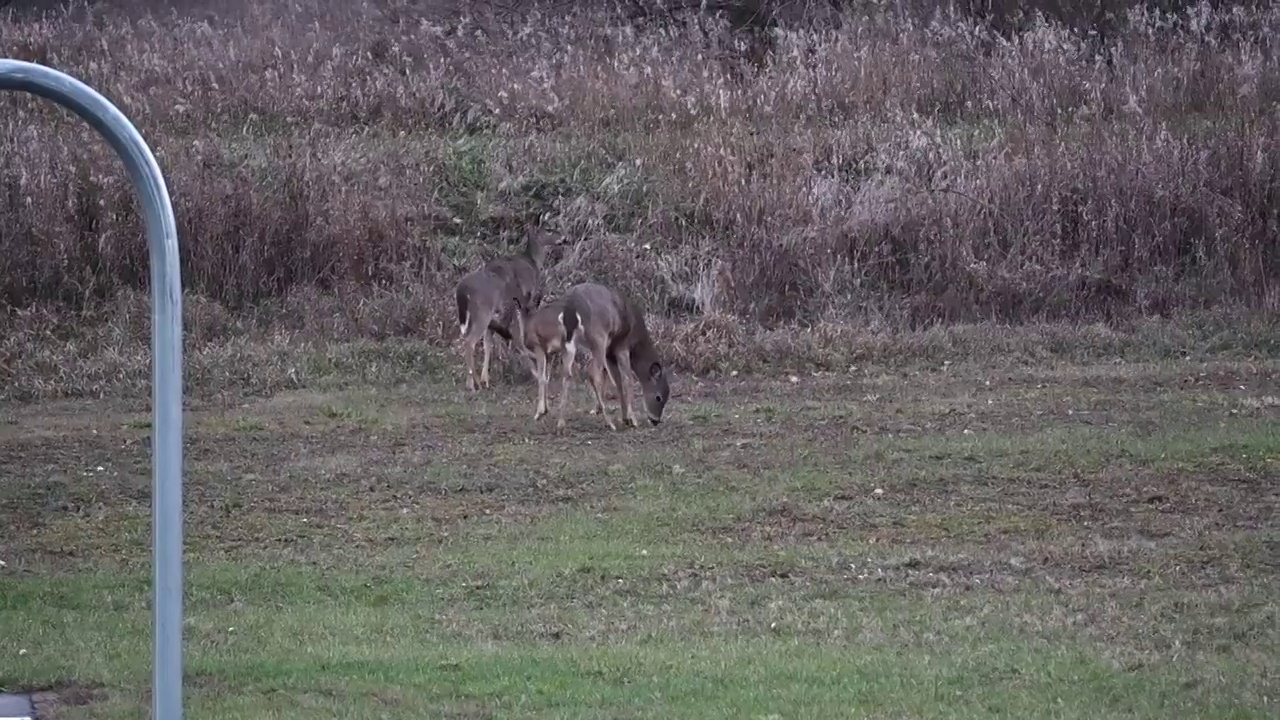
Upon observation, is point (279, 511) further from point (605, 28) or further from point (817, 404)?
point (605, 28)

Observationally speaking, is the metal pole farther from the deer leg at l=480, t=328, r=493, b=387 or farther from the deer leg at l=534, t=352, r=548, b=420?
the deer leg at l=480, t=328, r=493, b=387

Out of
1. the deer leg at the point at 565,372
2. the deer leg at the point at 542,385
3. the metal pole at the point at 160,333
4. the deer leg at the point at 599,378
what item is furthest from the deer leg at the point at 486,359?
the metal pole at the point at 160,333

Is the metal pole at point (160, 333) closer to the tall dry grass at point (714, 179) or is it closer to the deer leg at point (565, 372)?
the deer leg at point (565, 372)

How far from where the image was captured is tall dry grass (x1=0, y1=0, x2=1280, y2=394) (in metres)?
17.0

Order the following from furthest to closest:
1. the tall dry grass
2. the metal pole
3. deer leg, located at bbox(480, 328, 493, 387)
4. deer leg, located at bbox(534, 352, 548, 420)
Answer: the tall dry grass, deer leg, located at bbox(480, 328, 493, 387), deer leg, located at bbox(534, 352, 548, 420), the metal pole

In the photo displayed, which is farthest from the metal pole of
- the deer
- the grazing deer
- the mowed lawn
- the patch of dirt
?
the grazing deer

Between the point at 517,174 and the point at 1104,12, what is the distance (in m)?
10.2

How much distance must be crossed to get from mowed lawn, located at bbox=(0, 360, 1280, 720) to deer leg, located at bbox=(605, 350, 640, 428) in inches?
11.3

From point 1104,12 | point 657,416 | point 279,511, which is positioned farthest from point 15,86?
point 1104,12

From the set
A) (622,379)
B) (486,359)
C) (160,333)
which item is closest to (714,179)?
(486,359)

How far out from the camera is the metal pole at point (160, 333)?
385 cm

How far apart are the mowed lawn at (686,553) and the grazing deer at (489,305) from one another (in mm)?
469

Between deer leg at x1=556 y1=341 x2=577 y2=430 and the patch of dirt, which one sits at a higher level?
deer leg at x1=556 y1=341 x2=577 y2=430

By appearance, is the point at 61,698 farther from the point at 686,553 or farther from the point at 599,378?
the point at 599,378
